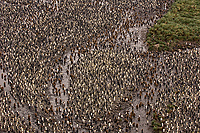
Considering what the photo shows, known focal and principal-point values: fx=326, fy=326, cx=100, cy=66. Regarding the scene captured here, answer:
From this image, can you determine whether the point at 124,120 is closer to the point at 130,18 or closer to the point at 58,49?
the point at 58,49

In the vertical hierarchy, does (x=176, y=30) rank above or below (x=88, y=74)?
above

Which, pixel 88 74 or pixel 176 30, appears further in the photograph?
pixel 176 30

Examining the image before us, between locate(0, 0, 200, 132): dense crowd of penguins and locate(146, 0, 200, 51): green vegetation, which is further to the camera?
locate(146, 0, 200, 51): green vegetation

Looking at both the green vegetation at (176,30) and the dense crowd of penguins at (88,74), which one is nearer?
the dense crowd of penguins at (88,74)

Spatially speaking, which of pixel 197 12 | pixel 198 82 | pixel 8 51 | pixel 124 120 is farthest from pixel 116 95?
pixel 197 12
